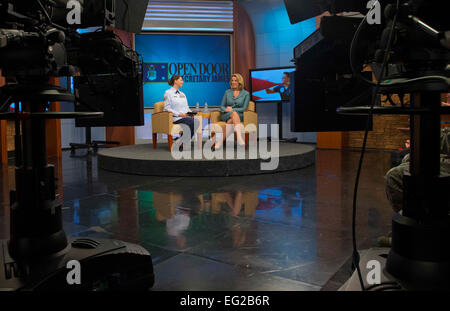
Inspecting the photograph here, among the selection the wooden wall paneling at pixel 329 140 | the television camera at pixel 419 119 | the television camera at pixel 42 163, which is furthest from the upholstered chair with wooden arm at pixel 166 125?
the television camera at pixel 419 119

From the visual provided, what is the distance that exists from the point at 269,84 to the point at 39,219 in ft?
24.6

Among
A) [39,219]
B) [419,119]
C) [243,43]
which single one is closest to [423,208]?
[419,119]

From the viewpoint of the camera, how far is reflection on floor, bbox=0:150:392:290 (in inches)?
65.6

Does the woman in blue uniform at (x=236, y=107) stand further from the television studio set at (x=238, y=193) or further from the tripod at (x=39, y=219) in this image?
the tripod at (x=39, y=219)

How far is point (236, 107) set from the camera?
19.2ft

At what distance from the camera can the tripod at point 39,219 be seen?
1.31m

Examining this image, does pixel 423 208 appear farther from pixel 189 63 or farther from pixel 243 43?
pixel 243 43

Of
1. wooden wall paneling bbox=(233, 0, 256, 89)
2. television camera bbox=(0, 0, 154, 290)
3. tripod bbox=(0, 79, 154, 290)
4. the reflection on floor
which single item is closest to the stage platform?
the reflection on floor

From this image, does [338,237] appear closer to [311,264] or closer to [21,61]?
[311,264]

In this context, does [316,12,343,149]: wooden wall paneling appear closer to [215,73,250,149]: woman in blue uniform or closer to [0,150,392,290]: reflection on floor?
[215,73,250,149]: woman in blue uniform

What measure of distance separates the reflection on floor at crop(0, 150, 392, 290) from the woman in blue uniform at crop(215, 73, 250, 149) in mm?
1374

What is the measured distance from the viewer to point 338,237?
212 cm

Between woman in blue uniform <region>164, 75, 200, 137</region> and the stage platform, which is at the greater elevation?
woman in blue uniform <region>164, 75, 200, 137</region>
